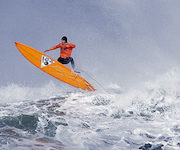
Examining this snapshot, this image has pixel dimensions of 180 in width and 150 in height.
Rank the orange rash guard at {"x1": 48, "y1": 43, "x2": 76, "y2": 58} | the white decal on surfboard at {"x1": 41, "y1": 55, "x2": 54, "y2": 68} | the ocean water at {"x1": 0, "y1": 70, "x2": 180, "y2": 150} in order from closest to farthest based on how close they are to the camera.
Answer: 1. the ocean water at {"x1": 0, "y1": 70, "x2": 180, "y2": 150}
2. the orange rash guard at {"x1": 48, "y1": 43, "x2": 76, "y2": 58}
3. the white decal on surfboard at {"x1": 41, "y1": 55, "x2": 54, "y2": 68}

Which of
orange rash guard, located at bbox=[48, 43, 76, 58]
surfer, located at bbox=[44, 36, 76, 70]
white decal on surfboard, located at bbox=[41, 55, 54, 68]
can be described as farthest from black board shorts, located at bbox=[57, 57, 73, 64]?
white decal on surfboard, located at bbox=[41, 55, 54, 68]

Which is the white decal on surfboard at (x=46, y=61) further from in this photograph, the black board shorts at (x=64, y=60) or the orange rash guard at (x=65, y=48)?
the orange rash guard at (x=65, y=48)

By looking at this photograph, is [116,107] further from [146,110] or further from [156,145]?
[156,145]

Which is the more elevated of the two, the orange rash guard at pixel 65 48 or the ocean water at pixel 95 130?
the orange rash guard at pixel 65 48

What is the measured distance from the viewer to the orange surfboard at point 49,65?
49.6 ft

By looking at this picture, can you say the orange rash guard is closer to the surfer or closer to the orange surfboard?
the surfer

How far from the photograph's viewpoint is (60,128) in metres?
10.6

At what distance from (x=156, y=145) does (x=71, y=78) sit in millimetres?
8610

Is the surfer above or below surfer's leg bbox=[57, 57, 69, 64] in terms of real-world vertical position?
above

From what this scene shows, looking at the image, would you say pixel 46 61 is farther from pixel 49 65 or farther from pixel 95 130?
pixel 95 130

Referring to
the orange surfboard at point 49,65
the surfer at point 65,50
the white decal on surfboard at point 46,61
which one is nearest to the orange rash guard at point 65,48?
the surfer at point 65,50

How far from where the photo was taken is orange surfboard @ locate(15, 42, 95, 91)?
1512 cm

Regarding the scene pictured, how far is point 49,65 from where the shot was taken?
15469 millimetres

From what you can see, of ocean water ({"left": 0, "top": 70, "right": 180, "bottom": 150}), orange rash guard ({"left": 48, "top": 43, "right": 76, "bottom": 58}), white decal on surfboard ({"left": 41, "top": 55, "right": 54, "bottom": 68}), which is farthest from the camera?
white decal on surfboard ({"left": 41, "top": 55, "right": 54, "bottom": 68})
